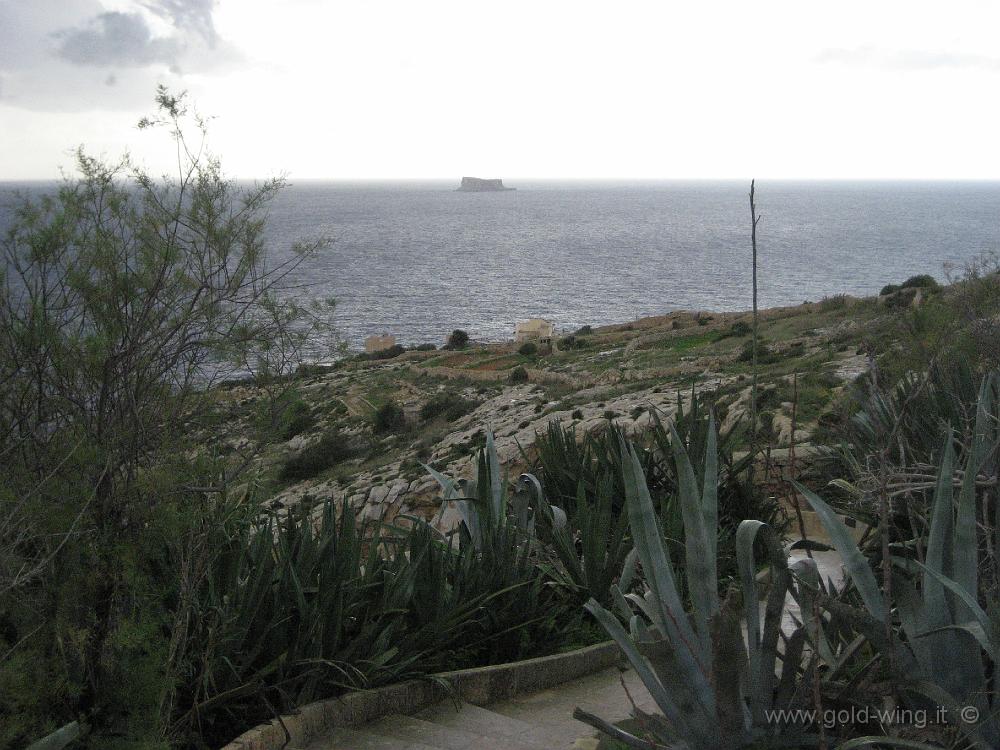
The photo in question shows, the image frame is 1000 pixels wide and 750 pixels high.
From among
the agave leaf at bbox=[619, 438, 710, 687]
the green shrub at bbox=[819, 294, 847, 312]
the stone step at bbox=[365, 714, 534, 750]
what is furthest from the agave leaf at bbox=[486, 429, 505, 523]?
the green shrub at bbox=[819, 294, 847, 312]

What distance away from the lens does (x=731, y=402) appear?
1566 centimetres

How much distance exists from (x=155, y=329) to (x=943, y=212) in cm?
21651

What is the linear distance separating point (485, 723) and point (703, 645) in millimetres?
1487

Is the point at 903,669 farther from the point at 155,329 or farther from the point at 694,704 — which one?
the point at 155,329

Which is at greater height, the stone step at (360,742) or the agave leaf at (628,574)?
the agave leaf at (628,574)

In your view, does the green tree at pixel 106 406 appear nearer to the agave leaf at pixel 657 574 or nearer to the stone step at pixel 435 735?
the stone step at pixel 435 735

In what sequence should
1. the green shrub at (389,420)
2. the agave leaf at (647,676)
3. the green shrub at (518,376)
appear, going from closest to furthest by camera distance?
the agave leaf at (647,676)
the green shrub at (389,420)
the green shrub at (518,376)

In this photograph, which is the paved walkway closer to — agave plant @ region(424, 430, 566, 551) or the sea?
agave plant @ region(424, 430, 566, 551)

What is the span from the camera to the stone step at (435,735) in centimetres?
380

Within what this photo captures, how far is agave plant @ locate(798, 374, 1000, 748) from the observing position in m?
2.73

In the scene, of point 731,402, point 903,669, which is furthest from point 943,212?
point 903,669

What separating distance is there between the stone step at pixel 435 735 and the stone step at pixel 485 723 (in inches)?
1.2

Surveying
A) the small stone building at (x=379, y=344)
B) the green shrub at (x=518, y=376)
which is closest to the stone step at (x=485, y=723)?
the green shrub at (x=518, y=376)

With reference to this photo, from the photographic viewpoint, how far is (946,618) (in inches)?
117
